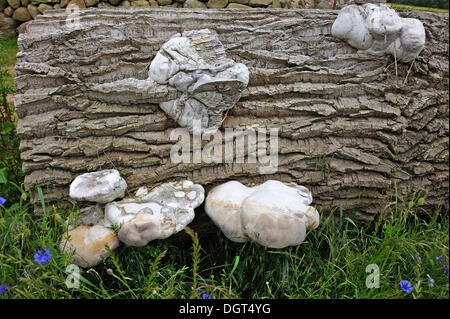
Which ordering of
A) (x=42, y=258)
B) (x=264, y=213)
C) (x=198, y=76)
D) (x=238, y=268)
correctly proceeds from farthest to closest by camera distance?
(x=238, y=268)
(x=198, y=76)
(x=264, y=213)
(x=42, y=258)

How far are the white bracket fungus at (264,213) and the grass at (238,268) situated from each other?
235mm

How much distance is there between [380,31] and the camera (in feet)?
8.49

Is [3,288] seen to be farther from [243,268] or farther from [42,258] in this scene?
[243,268]

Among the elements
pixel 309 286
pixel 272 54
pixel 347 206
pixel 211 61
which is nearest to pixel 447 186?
pixel 347 206

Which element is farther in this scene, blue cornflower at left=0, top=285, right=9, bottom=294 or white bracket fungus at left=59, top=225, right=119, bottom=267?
white bracket fungus at left=59, top=225, right=119, bottom=267

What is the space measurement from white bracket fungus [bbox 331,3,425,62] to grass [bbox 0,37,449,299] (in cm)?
126

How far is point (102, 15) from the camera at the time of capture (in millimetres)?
2615

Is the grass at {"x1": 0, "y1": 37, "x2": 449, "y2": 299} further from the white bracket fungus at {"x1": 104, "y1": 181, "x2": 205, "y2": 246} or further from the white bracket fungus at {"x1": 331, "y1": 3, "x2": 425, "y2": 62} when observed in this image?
the white bracket fungus at {"x1": 331, "y1": 3, "x2": 425, "y2": 62}

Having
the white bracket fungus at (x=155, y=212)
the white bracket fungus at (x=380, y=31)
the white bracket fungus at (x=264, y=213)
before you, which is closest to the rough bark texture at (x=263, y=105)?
the white bracket fungus at (x=380, y=31)

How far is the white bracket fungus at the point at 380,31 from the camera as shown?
257 centimetres

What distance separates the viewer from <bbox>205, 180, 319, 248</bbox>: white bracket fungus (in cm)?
206

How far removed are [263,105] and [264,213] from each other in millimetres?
977

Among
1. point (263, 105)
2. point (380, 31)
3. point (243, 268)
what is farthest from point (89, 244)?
point (380, 31)

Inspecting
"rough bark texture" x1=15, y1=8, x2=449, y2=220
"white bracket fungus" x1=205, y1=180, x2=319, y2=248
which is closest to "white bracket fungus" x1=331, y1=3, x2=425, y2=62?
"rough bark texture" x1=15, y1=8, x2=449, y2=220
